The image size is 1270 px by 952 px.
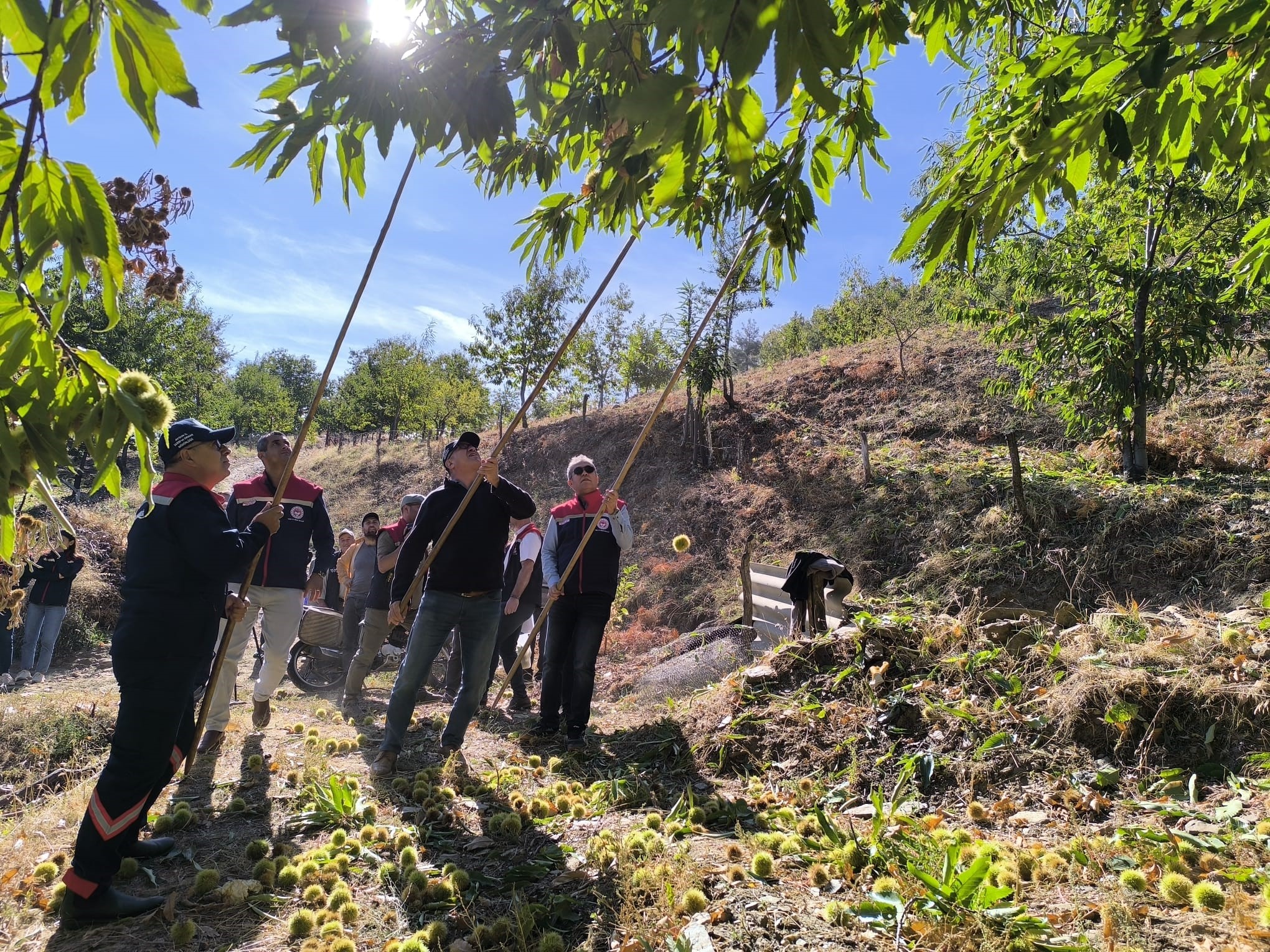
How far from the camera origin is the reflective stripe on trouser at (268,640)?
487 cm

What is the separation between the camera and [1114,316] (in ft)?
32.1

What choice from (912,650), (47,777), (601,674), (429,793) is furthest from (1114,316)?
(47,777)

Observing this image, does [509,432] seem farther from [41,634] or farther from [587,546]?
[41,634]

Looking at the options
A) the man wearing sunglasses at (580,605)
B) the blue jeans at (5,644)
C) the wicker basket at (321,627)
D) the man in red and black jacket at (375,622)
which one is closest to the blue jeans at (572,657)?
the man wearing sunglasses at (580,605)

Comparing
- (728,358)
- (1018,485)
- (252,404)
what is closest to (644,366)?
(728,358)

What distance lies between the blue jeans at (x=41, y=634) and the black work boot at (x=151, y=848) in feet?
22.3

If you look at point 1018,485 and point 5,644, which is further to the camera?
point 1018,485

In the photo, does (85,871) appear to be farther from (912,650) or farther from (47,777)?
(912,650)

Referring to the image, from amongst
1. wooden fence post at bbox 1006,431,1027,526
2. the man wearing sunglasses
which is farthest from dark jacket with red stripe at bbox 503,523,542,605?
wooden fence post at bbox 1006,431,1027,526

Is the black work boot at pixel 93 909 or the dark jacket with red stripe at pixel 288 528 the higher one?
the dark jacket with red stripe at pixel 288 528

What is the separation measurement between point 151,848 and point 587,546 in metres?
3.04

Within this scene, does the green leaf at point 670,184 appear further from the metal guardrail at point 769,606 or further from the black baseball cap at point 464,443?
the metal guardrail at point 769,606

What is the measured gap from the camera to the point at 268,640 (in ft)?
16.8

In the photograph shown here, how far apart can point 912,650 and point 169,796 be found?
14.3 feet
